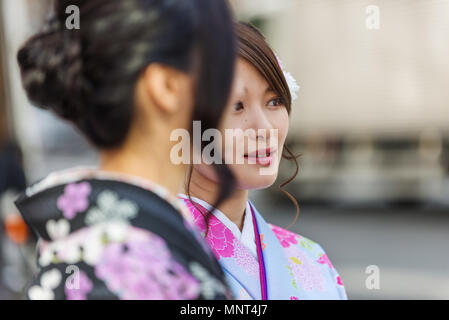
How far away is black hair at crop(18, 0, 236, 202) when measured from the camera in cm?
62

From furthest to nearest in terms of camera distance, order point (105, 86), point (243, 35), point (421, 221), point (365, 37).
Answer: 1. point (365, 37)
2. point (421, 221)
3. point (243, 35)
4. point (105, 86)

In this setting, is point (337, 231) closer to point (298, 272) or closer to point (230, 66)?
point (298, 272)

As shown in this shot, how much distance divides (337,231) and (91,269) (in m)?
6.26

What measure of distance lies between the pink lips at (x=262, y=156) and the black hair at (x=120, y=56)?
0.29 metres

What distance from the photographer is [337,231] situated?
21.8 ft

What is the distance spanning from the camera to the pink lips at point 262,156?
95 centimetres

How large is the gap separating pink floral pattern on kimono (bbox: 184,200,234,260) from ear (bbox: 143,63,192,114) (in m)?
0.37

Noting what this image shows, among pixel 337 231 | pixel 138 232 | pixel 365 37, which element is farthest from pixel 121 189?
pixel 365 37

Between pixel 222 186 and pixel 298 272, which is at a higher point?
pixel 222 186

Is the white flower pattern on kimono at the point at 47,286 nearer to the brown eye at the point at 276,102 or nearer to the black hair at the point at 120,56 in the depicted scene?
the black hair at the point at 120,56

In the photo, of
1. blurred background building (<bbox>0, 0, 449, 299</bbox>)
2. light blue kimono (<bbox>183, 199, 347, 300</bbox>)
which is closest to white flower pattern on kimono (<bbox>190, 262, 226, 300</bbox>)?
light blue kimono (<bbox>183, 199, 347, 300</bbox>)

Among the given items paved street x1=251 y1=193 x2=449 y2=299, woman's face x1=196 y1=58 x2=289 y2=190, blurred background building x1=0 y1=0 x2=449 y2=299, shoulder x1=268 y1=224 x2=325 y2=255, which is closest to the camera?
woman's face x1=196 y1=58 x2=289 y2=190

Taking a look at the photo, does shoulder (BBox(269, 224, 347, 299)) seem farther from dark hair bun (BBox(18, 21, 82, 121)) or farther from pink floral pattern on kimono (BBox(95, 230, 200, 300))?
dark hair bun (BBox(18, 21, 82, 121))

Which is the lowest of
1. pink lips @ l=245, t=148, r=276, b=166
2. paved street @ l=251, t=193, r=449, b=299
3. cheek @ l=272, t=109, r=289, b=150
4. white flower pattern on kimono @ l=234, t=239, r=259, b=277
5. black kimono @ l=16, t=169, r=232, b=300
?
paved street @ l=251, t=193, r=449, b=299
